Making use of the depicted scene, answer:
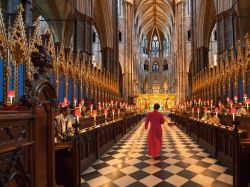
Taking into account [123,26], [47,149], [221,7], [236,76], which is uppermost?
[123,26]

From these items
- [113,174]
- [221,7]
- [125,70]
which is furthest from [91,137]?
[125,70]

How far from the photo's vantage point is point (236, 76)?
1234 cm

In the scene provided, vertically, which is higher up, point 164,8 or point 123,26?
point 164,8

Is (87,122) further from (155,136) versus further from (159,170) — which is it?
(159,170)

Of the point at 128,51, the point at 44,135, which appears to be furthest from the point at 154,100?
the point at 44,135

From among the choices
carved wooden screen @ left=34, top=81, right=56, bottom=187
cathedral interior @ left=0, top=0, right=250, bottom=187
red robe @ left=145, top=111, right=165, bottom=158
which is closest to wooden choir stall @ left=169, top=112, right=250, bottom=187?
cathedral interior @ left=0, top=0, right=250, bottom=187

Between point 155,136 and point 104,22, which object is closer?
point 155,136

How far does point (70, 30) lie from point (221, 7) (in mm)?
16785

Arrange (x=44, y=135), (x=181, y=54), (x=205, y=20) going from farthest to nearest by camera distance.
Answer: (x=181, y=54), (x=205, y=20), (x=44, y=135)

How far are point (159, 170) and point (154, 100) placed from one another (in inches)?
1249

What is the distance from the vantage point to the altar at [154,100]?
119 ft

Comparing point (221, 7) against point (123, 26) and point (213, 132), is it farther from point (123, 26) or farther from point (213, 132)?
point (123, 26)

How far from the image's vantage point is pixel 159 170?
5.02 metres

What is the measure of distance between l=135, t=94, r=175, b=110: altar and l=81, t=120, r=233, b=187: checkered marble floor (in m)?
29.5
